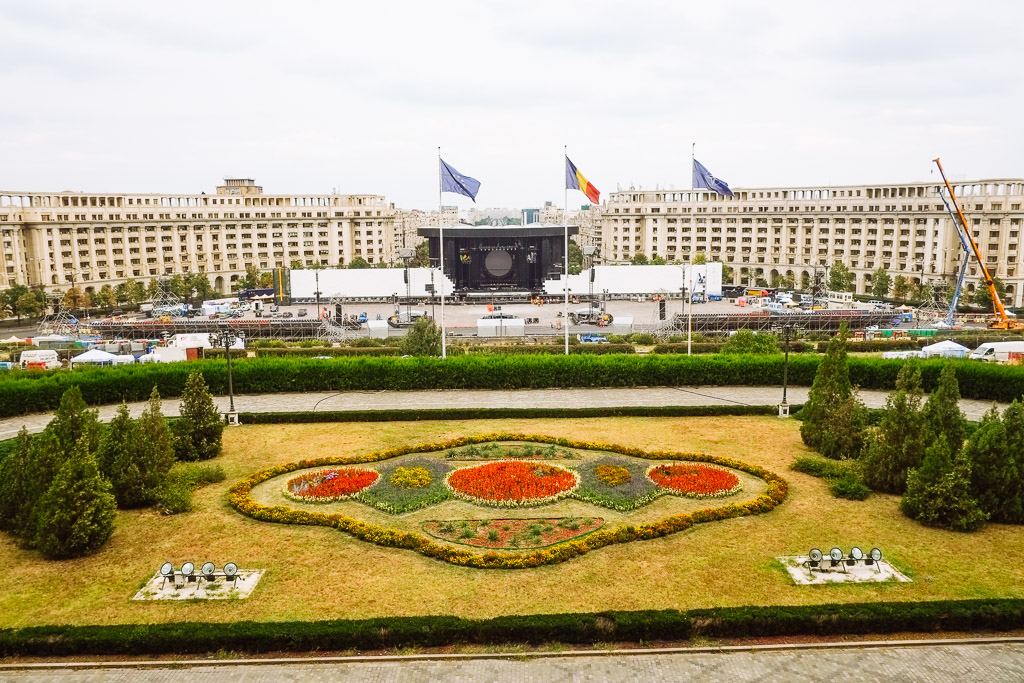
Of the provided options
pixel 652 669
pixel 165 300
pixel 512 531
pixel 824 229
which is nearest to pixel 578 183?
pixel 512 531

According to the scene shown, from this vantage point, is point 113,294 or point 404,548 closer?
point 404,548

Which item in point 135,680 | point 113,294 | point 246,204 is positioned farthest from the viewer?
point 246,204

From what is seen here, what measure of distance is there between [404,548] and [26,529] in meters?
9.33

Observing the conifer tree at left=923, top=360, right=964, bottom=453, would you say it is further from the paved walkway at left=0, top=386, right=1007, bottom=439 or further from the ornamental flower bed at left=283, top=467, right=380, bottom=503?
the ornamental flower bed at left=283, top=467, right=380, bottom=503

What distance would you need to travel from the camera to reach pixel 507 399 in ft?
121

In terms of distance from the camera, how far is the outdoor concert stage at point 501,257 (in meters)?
97.5

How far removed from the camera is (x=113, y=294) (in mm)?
89625

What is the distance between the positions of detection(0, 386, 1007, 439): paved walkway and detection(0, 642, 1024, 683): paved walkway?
20483mm

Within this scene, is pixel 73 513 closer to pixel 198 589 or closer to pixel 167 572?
pixel 167 572

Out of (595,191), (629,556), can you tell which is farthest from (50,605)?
(595,191)

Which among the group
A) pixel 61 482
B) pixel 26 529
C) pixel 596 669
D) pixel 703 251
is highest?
pixel 703 251

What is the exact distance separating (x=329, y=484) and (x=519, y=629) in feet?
34.0

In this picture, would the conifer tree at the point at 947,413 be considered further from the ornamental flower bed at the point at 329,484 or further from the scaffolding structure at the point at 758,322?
the scaffolding structure at the point at 758,322

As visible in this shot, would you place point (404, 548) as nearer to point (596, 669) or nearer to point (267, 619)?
point (267, 619)
